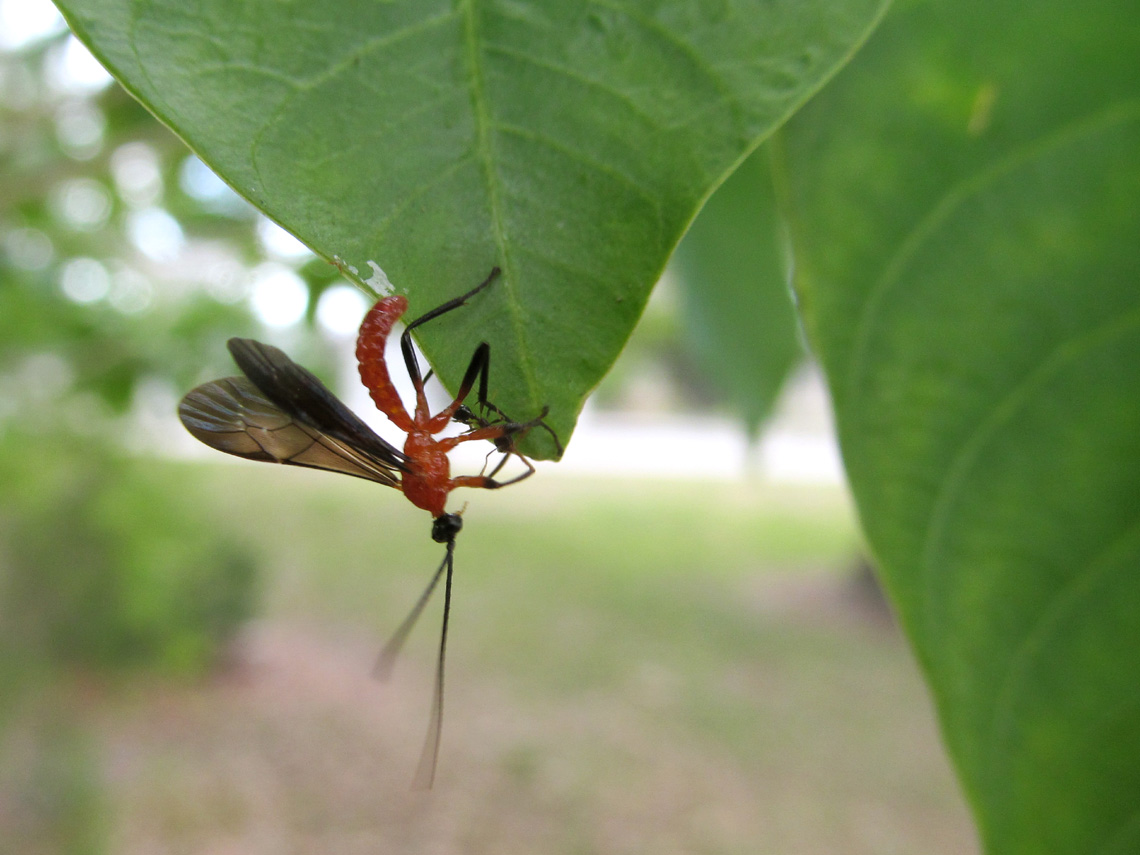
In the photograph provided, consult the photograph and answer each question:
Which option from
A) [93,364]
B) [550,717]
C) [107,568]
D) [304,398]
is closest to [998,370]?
[304,398]

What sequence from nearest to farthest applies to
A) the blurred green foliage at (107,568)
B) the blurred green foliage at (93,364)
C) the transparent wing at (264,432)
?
the transparent wing at (264,432) < the blurred green foliage at (93,364) < the blurred green foliage at (107,568)

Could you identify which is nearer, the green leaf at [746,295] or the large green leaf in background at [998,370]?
the large green leaf in background at [998,370]

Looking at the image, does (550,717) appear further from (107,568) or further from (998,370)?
(998,370)

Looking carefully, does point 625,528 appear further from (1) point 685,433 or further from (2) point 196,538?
(1) point 685,433

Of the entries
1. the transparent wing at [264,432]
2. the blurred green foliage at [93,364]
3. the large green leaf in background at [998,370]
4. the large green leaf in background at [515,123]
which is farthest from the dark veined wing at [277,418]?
the blurred green foliage at [93,364]

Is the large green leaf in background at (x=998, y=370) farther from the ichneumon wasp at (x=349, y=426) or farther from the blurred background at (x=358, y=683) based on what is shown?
the blurred background at (x=358, y=683)
